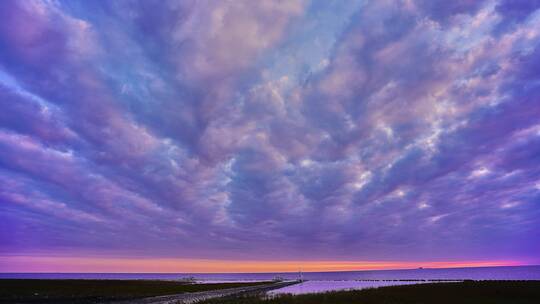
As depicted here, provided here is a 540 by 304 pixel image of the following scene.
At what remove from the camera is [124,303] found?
164ft

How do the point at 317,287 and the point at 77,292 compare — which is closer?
the point at 77,292

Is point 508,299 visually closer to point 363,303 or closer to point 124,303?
point 363,303

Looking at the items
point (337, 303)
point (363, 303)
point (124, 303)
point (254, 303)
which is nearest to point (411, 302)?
point (363, 303)

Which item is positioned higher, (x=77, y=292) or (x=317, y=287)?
(x=77, y=292)

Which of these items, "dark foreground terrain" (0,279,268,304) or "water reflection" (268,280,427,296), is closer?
"dark foreground terrain" (0,279,268,304)

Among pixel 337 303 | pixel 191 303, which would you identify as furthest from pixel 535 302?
pixel 191 303

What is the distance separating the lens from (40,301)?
176ft

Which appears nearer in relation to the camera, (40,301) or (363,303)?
(363,303)

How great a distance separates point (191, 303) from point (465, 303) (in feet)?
112

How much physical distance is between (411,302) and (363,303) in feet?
18.9

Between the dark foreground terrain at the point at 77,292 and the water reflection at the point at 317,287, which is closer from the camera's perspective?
the dark foreground terrain at the point at 77,292

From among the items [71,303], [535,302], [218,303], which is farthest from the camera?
[71,303]

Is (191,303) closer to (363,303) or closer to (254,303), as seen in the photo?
(254,303)

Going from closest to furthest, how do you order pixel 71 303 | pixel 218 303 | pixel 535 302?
1. pixel 535 302
2. pixel 218 303
3. pixel 71 303
